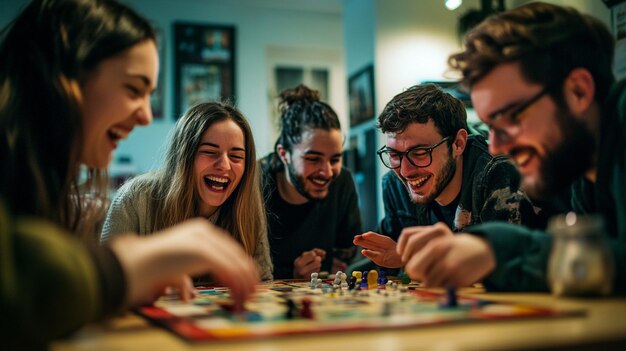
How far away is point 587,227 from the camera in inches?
39.7

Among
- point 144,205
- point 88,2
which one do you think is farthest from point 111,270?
point 144,205

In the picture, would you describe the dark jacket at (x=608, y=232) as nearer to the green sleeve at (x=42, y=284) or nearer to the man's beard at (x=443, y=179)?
the green sleeve at (x=42, y=284)

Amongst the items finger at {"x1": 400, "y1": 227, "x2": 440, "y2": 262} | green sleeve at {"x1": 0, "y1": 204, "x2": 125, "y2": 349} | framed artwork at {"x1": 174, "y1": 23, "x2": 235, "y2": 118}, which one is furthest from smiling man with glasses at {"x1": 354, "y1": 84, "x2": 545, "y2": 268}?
framed artwork at {"x1": 174, "y1": 23, "x2": 235, "y2": 118}

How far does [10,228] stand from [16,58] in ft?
1.79

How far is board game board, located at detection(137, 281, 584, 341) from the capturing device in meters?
0.88

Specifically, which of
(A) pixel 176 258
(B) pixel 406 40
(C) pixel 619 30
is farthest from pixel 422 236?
(B) pixel 406 40

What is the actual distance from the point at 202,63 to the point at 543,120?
5.18 metres

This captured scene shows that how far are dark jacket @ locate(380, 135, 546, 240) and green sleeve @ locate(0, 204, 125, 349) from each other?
5.04ft

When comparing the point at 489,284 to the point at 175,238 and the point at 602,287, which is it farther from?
the point at 175,238

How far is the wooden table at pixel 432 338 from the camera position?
77 centimetres

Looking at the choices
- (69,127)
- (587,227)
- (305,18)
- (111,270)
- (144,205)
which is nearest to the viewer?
(111,270)

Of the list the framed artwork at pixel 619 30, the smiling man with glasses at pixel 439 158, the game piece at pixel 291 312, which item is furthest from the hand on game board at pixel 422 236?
the framed artwork at pixel 619 30

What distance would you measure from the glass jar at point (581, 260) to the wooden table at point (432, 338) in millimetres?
89

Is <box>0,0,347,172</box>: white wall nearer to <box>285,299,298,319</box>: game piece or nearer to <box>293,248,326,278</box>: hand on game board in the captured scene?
<box>293,248,326,278</box>: hand on game board
